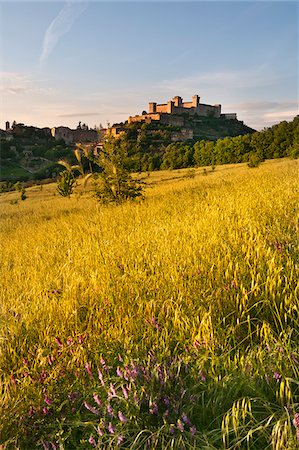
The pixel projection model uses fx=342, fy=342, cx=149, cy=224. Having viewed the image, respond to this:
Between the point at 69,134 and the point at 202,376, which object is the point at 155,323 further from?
the point at 69,134

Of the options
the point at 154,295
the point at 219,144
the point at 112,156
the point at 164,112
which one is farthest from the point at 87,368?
the point at 164,112

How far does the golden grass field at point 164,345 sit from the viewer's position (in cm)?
144

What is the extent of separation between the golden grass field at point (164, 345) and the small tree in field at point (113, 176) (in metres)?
8.11

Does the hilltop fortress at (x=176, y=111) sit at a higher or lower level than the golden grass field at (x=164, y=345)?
higher

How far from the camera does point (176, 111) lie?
155 metres

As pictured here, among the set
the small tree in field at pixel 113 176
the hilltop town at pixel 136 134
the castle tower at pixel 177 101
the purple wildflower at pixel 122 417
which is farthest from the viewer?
the castle tower at pixel 177 101

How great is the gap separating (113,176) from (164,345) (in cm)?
1024

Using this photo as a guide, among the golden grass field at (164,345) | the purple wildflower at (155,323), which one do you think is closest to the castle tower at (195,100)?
the golden grass field at (164,345)

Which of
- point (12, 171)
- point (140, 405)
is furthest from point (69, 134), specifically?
point (140, 405)

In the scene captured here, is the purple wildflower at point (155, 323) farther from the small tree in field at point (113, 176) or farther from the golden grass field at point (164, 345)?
the small tree in field at point (113, 176)

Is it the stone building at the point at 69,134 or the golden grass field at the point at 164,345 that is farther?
the stone building at the point at 69,134

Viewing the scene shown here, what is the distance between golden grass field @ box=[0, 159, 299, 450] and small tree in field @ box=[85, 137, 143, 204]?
8.11 m

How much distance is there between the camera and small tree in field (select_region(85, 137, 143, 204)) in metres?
11.7

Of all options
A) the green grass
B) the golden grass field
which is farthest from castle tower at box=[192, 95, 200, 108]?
the golden grass field
